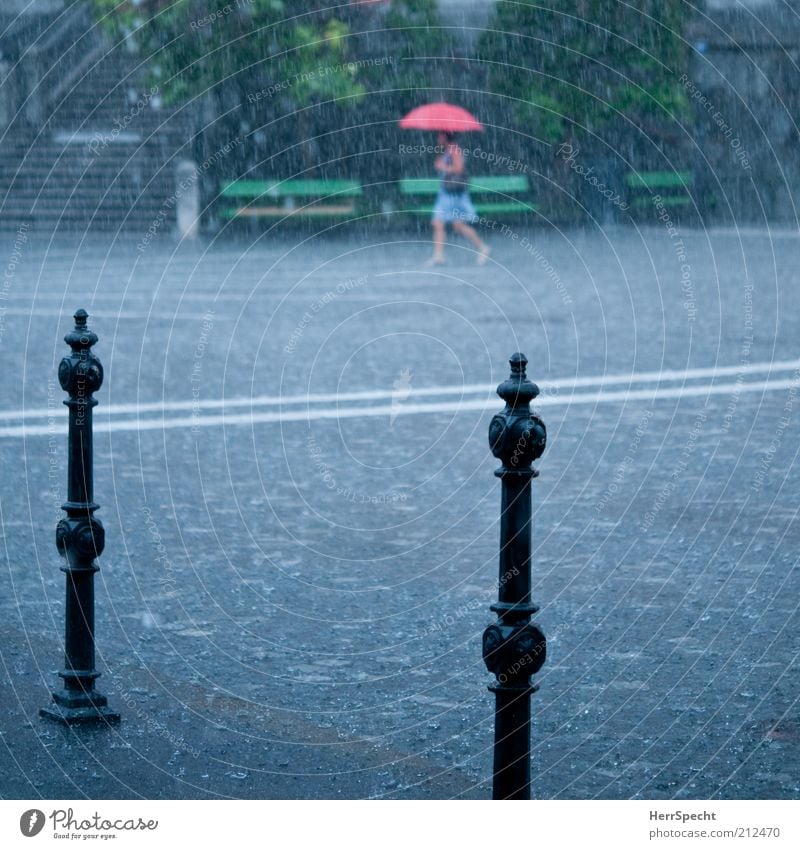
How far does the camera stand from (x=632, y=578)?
20.3 feet

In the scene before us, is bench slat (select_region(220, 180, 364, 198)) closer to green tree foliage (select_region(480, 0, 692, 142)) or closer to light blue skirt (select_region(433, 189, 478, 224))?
green tree foliage (select_region(480, 0, 692, 142))

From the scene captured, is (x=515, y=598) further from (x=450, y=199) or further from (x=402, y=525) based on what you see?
(x=450, y=199)

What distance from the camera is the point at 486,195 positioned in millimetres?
31109

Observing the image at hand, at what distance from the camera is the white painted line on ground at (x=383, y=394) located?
9.91m

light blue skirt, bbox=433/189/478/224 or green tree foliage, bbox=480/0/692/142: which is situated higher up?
green tree foliage, bbox=480/0/692/142

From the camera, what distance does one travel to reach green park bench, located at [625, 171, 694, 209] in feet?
104

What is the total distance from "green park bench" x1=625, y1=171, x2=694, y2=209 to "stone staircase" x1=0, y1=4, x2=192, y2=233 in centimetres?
868

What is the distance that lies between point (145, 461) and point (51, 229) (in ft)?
68.9

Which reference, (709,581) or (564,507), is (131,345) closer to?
(564,507)

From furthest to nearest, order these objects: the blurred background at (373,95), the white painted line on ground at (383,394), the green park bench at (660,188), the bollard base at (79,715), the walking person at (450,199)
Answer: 1. the green park bench at (660,188)
2. the blurred background at (373,95)
3. the walking person at (450,199)
4. the white painted line on ground at (383,394)
5. the bollard base at (79,715)

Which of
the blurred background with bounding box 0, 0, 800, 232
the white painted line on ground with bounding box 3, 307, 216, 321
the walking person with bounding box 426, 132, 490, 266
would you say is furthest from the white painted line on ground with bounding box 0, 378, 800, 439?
the blurred background with bounding box 0, 0, 800, 232

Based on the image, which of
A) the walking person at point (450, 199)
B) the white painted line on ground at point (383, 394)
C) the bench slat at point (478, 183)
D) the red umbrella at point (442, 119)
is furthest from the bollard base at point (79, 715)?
the bench slat at point (478, 183)

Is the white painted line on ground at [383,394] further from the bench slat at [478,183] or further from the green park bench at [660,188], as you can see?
the green park bench at [660,188]

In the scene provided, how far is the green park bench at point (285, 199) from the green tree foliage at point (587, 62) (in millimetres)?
3822
